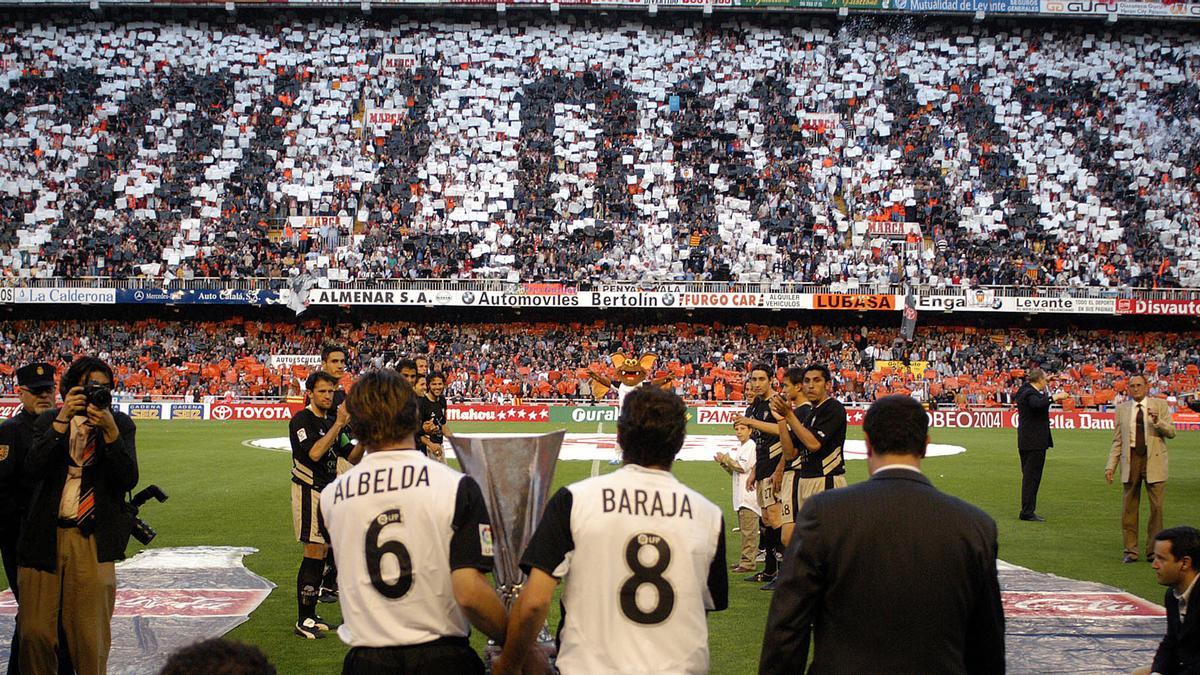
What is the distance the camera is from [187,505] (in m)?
15.2

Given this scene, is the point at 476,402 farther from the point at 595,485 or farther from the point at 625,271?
the point at 595,485

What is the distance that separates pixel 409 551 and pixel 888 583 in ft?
5.66

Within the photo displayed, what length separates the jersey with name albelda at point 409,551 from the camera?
12.4ft

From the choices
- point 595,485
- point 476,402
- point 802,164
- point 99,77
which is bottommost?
point 476,402

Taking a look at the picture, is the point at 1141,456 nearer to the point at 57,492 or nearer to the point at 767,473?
the point at 767,473

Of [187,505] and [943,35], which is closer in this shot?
[187,505]

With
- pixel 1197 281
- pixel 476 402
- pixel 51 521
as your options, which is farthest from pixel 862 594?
pixel 1197 281

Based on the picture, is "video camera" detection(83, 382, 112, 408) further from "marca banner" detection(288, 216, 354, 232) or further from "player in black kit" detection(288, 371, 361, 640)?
"marca banner" detection(288, 216, 354, 232)

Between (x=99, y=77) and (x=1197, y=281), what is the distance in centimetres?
5378

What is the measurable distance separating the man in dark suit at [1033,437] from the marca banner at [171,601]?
1014 cm

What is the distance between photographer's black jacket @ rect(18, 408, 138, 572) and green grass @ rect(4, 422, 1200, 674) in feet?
5.57


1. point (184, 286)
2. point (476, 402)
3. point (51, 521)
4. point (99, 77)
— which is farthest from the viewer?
point (99, 77)

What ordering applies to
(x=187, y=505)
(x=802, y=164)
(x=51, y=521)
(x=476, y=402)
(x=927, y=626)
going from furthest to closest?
(x=802, y=164)
(x=476, y=402)
(x=187, y=505)
(x=51, y=521)
(x=927, y=626)

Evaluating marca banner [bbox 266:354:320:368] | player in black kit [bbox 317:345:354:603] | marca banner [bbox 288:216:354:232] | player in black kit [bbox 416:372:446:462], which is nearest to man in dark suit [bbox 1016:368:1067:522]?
player in black kit [bbox 416:372:446:462]
